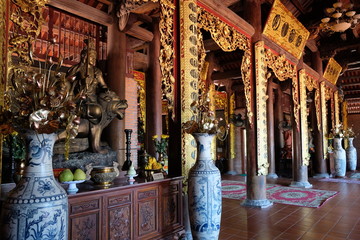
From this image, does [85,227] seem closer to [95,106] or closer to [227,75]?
[95,106]

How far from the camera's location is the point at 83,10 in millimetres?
4152

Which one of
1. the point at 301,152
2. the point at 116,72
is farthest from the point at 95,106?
the point at 301,152

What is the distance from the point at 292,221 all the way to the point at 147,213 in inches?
86.7

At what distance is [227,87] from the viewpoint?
387 inches

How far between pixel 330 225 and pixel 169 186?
2249 mm

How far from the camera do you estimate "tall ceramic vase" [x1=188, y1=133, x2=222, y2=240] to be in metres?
2.56

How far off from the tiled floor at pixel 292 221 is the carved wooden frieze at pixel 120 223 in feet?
3.93

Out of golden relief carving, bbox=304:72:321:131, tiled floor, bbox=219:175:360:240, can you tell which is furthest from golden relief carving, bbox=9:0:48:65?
golden relief carving, bbox=304:72:321:131

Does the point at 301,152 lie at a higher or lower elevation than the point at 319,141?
lower

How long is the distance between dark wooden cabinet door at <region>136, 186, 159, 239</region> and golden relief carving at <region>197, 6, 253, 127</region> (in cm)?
212

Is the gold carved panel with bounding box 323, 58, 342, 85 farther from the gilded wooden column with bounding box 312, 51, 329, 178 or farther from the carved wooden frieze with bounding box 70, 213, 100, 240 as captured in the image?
the carved wooden frieze with bounding box 70, 213, 100, 240

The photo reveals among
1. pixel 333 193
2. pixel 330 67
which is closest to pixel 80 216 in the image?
pixel 333 193

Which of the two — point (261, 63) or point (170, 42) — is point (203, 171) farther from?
point (261, 63)

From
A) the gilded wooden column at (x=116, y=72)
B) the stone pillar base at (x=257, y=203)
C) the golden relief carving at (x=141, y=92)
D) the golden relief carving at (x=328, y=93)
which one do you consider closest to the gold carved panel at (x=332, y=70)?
the golden relief carving at (x=328, y=93)
